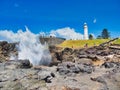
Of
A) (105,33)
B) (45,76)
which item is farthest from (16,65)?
(105,33)

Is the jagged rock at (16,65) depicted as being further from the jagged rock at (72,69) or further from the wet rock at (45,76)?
the wet rock at (45,76)

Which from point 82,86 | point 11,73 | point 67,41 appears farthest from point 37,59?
point 67,41

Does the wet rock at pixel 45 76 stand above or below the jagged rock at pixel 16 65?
below

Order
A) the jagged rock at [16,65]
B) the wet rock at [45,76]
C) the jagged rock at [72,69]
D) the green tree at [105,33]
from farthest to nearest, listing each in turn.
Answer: the green tree at [105,33] → the jagged rock at [16,65] → the jagged rock at [72,69] → the wet rock at [45,76]

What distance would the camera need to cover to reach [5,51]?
78.1 meters

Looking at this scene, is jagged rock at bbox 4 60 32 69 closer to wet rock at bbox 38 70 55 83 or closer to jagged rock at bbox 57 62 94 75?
jagged rock at bbox 57 62 94 75

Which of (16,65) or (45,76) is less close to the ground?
(16,65)

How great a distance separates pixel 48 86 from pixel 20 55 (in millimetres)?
48813

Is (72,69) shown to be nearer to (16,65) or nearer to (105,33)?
(16,65)

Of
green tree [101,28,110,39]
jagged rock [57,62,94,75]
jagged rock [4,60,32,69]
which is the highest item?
green tree [101,28,110,39]

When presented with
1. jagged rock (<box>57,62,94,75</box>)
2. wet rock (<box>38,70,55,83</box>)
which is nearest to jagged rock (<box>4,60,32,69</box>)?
jagged rock (<box>57,62,94,75</box>)

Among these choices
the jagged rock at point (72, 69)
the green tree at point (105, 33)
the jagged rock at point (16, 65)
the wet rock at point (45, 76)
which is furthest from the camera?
the green tree at point (105, 33)

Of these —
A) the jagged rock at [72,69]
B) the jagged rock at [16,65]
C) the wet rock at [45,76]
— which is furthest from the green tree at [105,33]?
the wet rock at [45,76]

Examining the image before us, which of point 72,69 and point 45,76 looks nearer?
point 45,76
